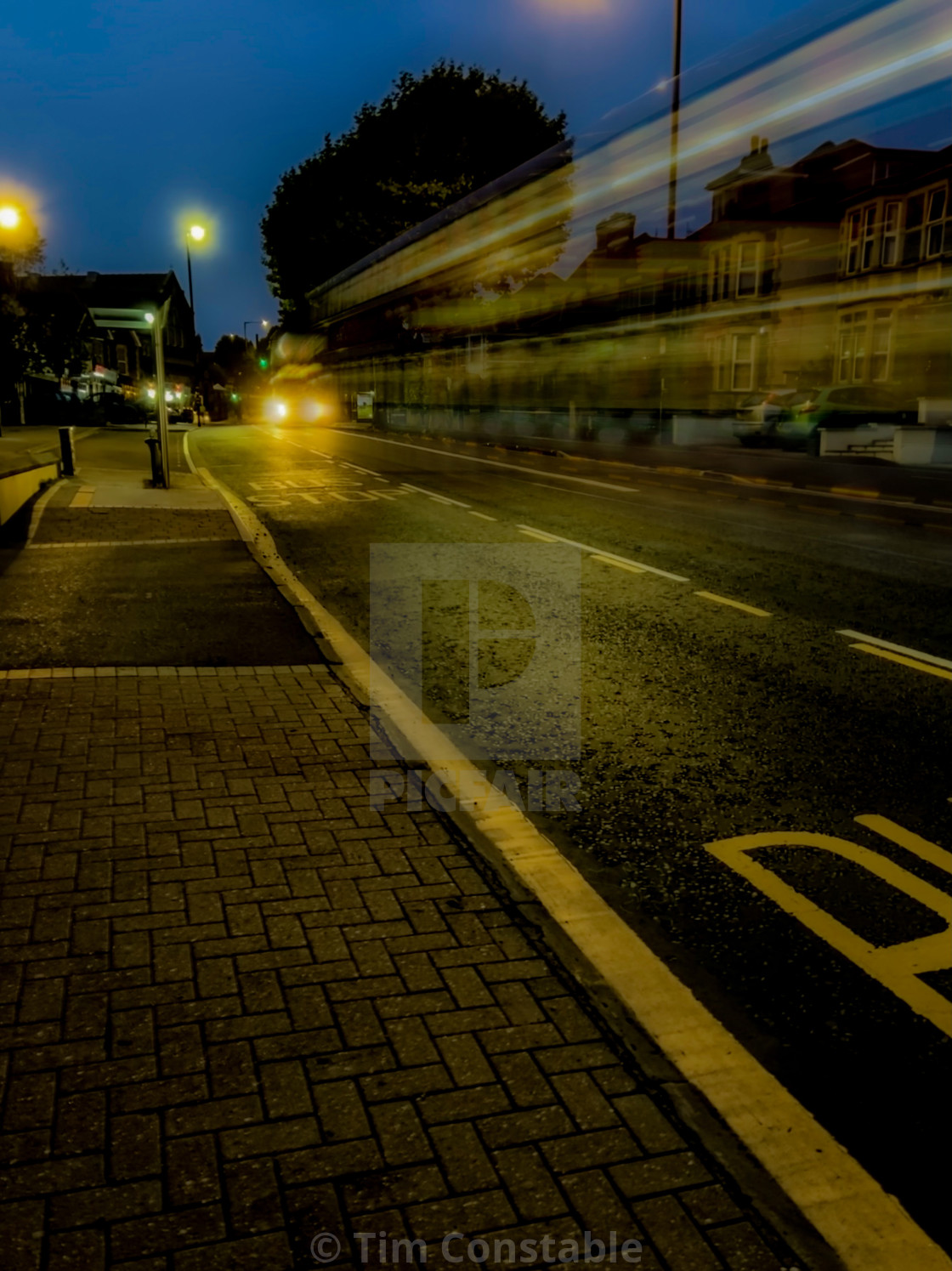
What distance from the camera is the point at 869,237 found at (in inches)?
1490

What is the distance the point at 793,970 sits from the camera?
336 centimetres

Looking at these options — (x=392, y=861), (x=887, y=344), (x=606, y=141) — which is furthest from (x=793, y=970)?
(x=887, y=344)

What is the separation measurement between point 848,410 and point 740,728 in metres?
28.3

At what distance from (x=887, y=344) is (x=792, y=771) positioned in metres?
35.4

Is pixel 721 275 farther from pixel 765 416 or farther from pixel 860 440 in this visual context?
pixel 860 440

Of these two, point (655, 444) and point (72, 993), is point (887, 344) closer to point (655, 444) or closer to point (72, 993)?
point (655, 444)

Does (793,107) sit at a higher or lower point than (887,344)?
higher

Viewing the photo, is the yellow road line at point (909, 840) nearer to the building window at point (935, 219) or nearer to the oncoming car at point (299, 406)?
the building window at point (935, 219)

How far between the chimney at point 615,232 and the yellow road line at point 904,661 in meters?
47.1

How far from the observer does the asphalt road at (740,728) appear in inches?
120

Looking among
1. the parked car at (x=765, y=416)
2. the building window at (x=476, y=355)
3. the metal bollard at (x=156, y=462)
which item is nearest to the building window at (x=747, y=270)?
the parked car at (x=765, y=416)

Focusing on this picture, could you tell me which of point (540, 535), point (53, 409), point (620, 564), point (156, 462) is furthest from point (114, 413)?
point (620, 564)


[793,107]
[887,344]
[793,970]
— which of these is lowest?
[793,970]

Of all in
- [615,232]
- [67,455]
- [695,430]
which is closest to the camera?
[67,455]
